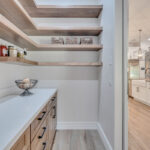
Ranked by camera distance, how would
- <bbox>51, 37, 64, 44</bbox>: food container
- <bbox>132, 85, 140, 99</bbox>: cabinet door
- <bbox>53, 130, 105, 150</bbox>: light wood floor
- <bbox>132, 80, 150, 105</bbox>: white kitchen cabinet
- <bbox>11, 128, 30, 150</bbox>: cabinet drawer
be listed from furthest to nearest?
<bbox>132, 85, 140, 99</bbox>: cabinet door < <bbox>132, 80, 150, 105</bbox>: white kitchen cabinet < <bbox>51, 37, 64, 44</bbox>: food container < <bbox>53, 130, 105, 150</bbox>: light wood floor < <bbox>11, 128, 30, 150</bbox>: cabinet drawer

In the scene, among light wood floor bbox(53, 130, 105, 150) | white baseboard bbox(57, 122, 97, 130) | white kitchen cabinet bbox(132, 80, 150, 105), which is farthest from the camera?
white kitchen cabinet bbox(132, 80, 150, 105)

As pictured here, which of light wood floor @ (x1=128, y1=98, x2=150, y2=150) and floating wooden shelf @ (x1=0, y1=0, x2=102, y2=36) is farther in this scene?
light wood floor @ (x1=128, y1=98, x2=150, y2=150)

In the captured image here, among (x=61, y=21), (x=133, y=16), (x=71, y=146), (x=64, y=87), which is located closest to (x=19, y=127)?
(x=71, y=146)

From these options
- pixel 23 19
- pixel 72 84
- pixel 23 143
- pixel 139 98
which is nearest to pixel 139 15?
pixel 72 84

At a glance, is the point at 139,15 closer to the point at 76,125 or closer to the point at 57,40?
the point at 57,40

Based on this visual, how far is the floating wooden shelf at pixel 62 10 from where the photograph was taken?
85.8 inches

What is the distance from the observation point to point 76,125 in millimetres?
2561

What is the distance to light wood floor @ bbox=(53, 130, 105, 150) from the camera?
6.31ft

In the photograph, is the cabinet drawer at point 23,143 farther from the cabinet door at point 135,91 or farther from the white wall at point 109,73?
the cabinet door at point 135,91

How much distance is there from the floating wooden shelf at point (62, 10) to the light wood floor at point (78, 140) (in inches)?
100.0

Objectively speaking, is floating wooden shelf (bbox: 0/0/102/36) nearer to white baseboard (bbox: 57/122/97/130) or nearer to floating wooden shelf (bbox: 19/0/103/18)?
floating wooden shelf (bbox: 19/0/103/18)

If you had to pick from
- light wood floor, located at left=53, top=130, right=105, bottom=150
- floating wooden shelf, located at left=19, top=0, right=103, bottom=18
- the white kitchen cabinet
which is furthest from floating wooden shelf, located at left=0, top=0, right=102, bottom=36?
the white kitchen cabinet

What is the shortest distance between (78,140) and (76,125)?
46cm

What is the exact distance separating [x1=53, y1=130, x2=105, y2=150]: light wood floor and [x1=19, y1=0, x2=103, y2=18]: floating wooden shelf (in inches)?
100.0
